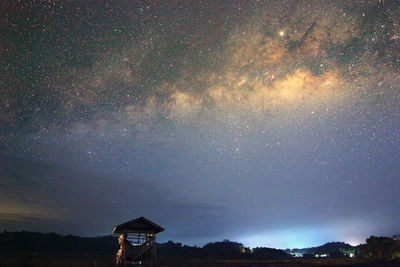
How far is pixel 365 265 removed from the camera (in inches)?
1449

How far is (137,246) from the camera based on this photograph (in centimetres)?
2111

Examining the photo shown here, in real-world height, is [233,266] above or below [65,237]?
below

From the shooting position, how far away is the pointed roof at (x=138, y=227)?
20078mm

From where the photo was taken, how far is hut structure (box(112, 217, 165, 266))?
66.1 ft

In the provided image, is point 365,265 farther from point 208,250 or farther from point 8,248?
point 8,248

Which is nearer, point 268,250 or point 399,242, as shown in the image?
point 399,242

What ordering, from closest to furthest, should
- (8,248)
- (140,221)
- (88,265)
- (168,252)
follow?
(140,221), (88,265), (8,248), (168,252)

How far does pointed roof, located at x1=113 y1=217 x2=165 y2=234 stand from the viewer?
20.1 m

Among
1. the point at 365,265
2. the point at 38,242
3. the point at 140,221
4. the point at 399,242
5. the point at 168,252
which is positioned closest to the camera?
the point at 140,221

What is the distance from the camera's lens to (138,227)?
20.7 metres

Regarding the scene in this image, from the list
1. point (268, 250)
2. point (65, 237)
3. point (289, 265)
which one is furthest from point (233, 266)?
point (65, 237)

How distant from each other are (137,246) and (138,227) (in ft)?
5.18

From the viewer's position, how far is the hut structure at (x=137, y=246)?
20.2 m

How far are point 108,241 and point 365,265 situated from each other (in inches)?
2455
